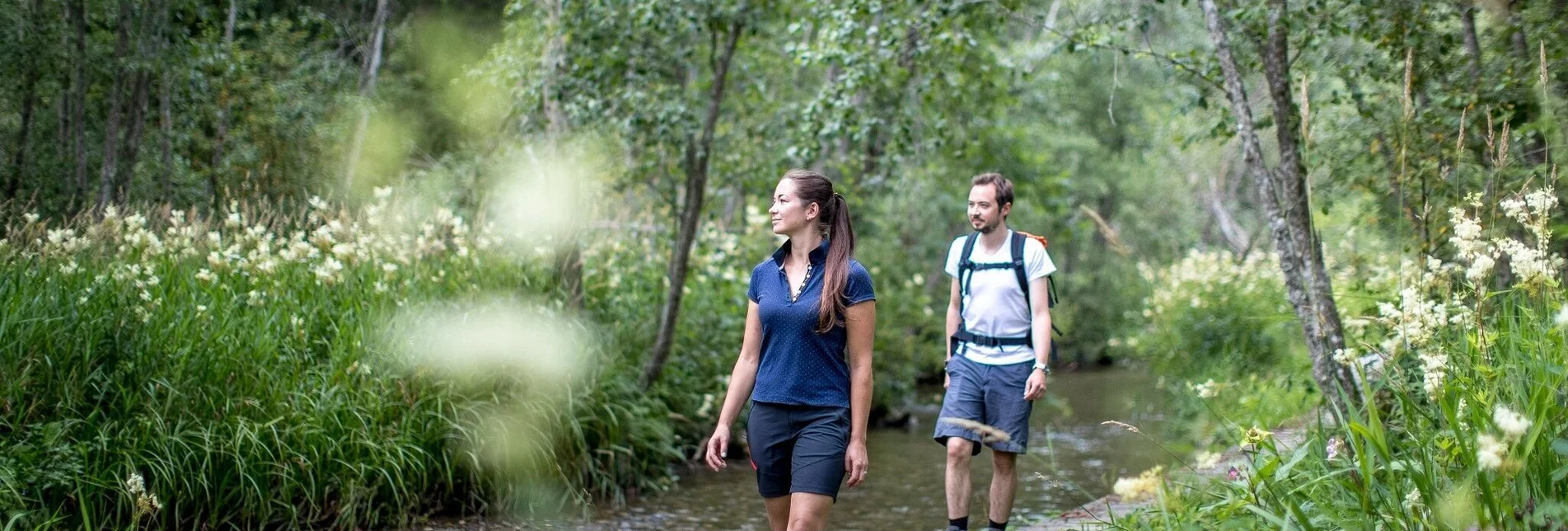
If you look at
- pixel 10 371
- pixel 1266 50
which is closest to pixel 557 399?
pixel 10 371

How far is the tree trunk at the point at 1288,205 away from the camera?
16.3ft

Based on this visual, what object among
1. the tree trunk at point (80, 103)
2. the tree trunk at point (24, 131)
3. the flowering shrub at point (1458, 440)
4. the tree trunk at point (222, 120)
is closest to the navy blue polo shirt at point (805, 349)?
the flowering shrub at point (1458, 440)

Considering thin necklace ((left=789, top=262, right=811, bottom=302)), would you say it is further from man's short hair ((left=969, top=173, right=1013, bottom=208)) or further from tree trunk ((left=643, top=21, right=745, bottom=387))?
tree trunk ((left=643, top=21, right=745, bottom=387))

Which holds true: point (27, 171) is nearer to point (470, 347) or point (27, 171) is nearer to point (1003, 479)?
point (470, 347)

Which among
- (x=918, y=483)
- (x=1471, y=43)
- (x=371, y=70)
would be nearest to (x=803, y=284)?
(x=1471, y=43)

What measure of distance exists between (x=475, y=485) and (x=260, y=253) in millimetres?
1866

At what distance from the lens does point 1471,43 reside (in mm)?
6270

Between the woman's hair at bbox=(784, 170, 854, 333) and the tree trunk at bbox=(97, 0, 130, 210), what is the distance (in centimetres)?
567

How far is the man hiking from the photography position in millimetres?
5285

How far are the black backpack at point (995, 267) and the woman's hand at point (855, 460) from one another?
1.74 meters

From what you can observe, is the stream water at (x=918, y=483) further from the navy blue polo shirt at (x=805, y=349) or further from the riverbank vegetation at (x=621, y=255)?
the navy blue polo shirt at (x=805, y=349)

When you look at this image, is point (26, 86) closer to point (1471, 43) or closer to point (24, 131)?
point (24, 131)

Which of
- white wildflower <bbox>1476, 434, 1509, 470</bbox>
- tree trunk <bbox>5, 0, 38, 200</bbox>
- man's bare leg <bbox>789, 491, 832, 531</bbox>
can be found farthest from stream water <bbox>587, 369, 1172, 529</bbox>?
tree trunk <bbox>5, 0, 38, 200</bbox>

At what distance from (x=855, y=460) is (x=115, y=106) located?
20.9 feet
